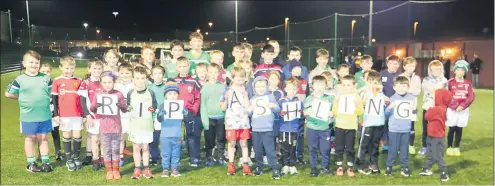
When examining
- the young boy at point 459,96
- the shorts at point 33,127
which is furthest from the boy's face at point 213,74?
the young boy at point 459,96

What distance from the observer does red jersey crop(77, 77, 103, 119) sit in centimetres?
593

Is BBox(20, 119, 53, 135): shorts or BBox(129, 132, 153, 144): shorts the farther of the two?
BBox(20, 119, 53, 135): shorts

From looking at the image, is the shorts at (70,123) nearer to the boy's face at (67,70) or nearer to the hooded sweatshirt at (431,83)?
the boy's face at (67,70)

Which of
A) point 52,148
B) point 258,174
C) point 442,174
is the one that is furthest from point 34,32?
point 442,174

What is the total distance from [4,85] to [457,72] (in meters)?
18.8

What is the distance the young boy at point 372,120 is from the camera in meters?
5.89

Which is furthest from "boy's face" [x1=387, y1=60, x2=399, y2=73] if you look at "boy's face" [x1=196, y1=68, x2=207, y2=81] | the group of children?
"boy's face" [x1=196, y1=68, x2=207, y2=81]

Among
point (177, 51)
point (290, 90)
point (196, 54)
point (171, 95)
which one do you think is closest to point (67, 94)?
point (171, 95)

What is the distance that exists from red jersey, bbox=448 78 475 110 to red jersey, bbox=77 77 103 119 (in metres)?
5.63

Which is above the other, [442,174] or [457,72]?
[457,72]

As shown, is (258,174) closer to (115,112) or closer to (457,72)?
(115,112)

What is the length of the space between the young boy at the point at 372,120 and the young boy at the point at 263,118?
131 cm

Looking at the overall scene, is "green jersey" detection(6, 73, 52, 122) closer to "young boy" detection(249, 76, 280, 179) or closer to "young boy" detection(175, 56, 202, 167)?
"young boy" detection(175, 56, 202, 167)

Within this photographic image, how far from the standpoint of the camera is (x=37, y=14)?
126 ft
